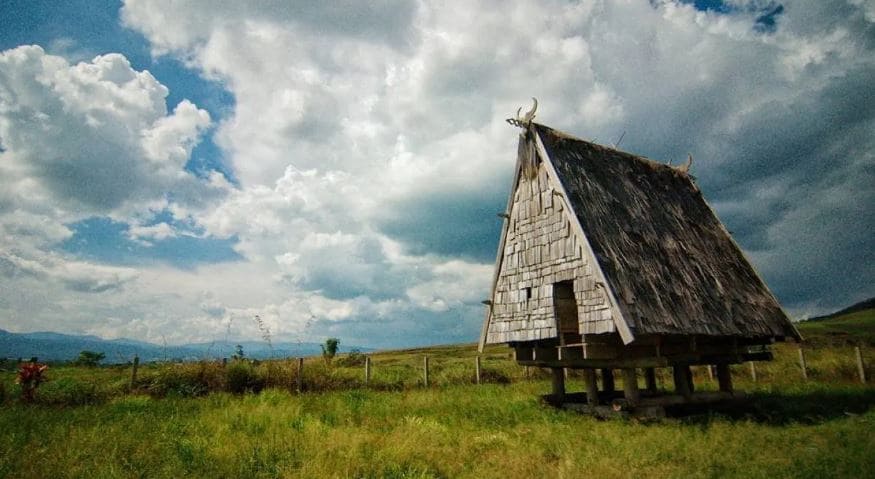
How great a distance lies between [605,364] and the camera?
12.3m

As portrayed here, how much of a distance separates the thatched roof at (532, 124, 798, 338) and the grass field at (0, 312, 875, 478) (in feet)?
8.09

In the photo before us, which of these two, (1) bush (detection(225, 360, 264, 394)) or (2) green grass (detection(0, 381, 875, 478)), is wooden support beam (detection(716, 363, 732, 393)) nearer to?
(2) green grass (detection(0, 381, 875, 478))

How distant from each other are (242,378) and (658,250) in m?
14.8

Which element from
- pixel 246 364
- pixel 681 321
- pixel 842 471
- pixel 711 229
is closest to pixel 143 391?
pixel 246 364

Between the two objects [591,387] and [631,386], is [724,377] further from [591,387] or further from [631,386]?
[631,386]

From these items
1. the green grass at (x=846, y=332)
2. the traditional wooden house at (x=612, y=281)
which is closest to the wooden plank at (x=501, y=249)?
the traditional wooden house at (x=612, y=281)

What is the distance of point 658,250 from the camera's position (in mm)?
13422

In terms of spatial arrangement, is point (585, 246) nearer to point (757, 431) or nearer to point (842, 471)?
point (757, 431)

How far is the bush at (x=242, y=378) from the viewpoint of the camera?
1738 centimetres

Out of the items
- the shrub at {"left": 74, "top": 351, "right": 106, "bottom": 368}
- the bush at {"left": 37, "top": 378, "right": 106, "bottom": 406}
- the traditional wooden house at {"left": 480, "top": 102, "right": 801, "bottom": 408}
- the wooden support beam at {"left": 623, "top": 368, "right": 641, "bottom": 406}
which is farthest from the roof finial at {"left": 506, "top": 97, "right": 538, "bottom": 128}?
the shrub at {"left": 74, "top": 351, "right": 106, "bottom": 368}

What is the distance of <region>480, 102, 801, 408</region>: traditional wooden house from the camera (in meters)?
11.7

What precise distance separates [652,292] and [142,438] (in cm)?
1164

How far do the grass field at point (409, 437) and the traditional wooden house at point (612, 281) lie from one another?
168 centimetres

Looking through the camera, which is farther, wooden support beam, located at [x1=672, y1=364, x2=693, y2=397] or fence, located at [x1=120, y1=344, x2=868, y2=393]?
fence, located at [x1=120, y1=344, x2=868, y2=393]
